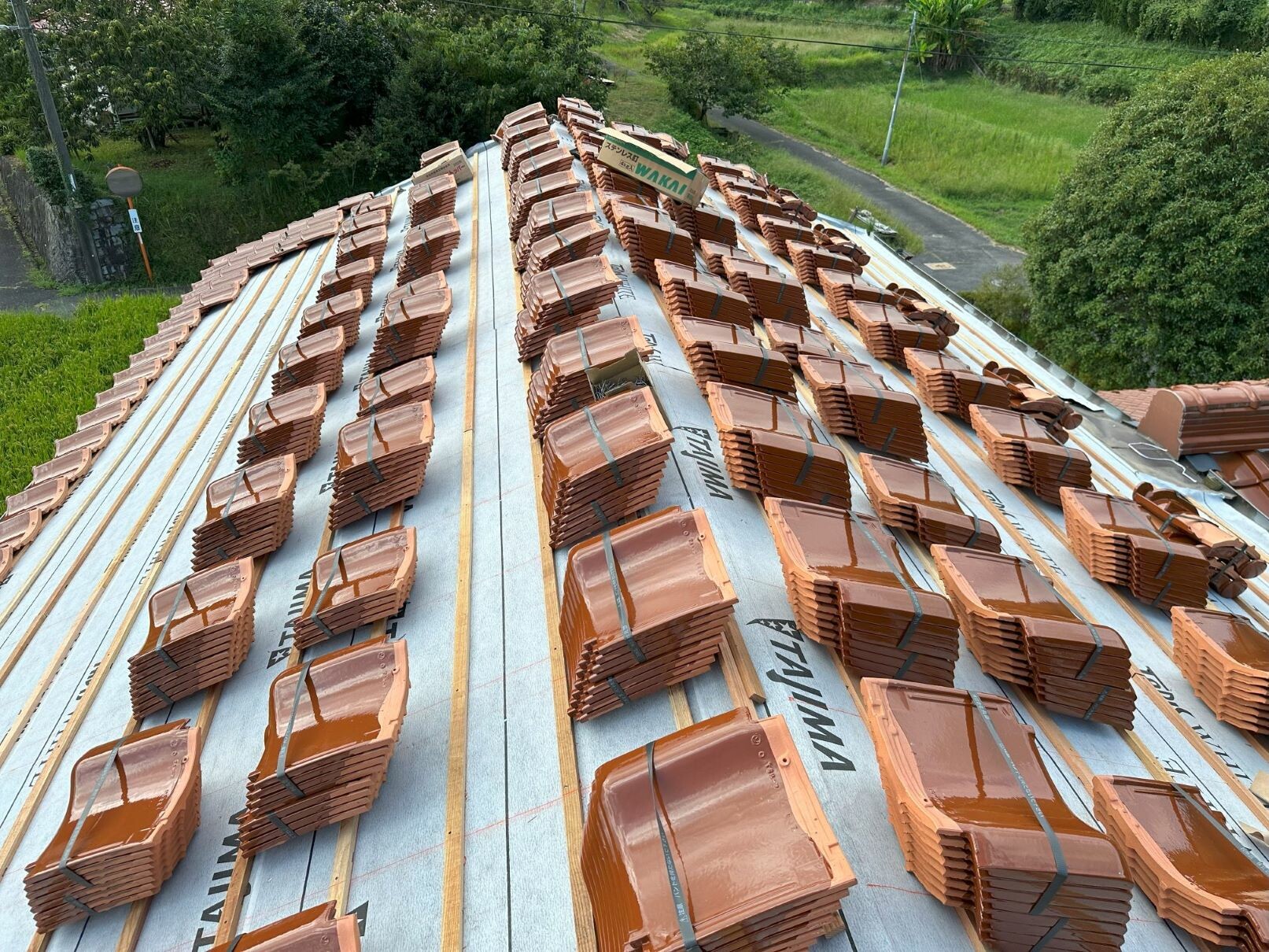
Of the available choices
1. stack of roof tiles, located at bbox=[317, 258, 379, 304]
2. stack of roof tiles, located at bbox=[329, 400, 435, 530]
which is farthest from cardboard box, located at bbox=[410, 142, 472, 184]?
stack of roof tiles, located at bbox=[329, 400, 435, 530]

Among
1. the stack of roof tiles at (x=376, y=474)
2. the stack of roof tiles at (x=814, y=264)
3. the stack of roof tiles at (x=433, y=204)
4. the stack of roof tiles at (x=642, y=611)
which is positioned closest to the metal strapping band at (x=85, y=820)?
the stack of roof tiles at (x=376, y=474)

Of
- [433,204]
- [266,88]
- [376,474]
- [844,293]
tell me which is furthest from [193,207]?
[376,474]

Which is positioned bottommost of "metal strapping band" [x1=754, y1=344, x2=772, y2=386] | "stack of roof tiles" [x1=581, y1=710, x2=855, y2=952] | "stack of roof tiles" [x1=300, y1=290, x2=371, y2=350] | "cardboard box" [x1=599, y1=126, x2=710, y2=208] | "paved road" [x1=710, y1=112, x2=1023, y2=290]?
"paved road" [x1=710, y1=112, x2=1023, y2=290]

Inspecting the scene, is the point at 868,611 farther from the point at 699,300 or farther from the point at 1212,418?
the point at 1212,418

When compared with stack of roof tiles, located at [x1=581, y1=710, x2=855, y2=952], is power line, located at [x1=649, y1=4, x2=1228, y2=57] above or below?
above

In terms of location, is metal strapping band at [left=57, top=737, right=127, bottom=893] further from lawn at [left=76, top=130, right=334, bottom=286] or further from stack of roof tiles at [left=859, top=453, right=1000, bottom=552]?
lawn at [left=76, top=130, right=334, bottom=286]

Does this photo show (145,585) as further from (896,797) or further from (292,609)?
(896,797)

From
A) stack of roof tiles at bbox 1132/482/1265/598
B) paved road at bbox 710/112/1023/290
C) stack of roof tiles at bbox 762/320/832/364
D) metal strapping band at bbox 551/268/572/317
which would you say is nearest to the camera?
stack of roof tiles at bbox 1132/482/1265/598

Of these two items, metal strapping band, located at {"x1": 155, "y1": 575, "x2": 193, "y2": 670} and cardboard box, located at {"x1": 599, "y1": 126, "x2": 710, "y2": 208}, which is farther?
cardboard box, located at {"x1": 599, "y1": 126, "x2": 710, "y2": 208}
